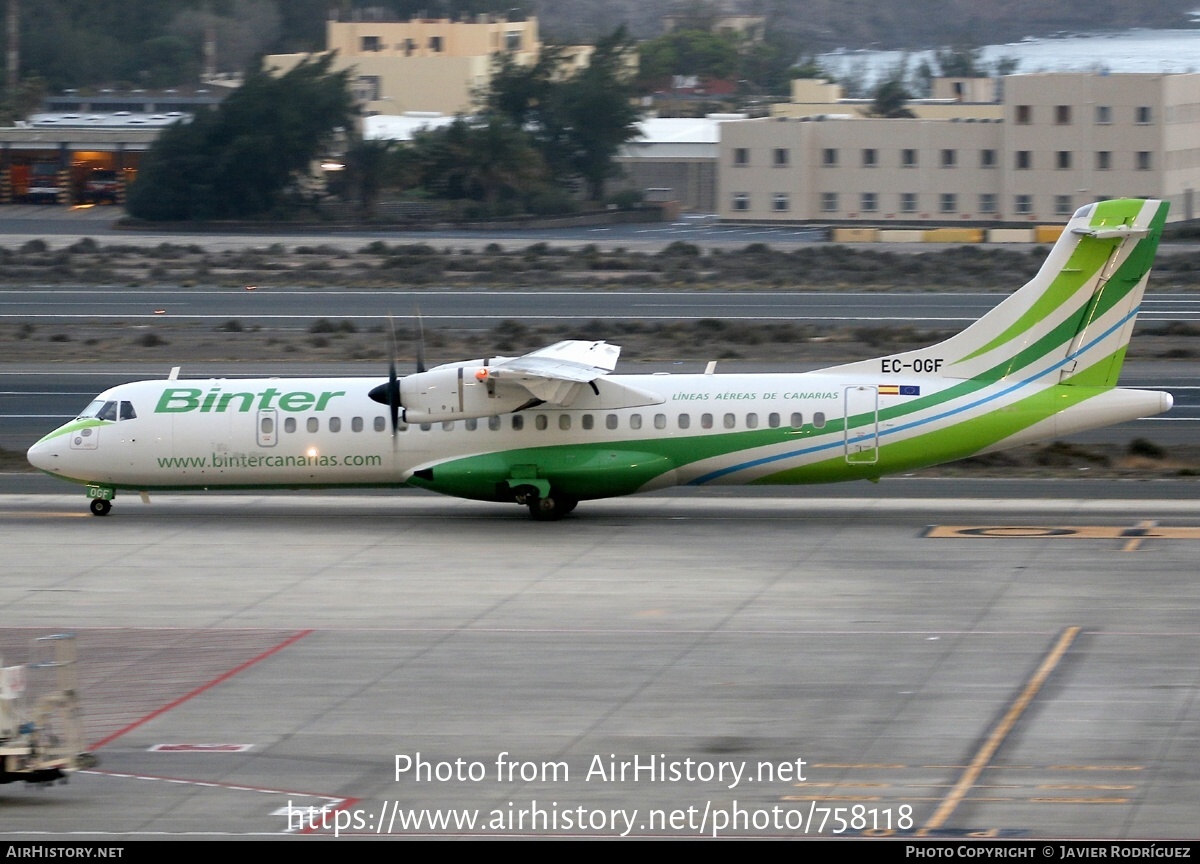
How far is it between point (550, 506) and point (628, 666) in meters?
9.89

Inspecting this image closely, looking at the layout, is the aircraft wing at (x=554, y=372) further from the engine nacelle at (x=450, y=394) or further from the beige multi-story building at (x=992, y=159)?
the beige multi-story building at (x=992, y=159)

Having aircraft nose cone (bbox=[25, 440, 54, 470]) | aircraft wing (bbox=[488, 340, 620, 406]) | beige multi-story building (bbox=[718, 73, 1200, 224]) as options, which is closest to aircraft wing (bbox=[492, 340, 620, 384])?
aircraft wing (bbox=[488, 340, 620, 406])

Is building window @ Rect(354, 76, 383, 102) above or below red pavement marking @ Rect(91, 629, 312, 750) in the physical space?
above

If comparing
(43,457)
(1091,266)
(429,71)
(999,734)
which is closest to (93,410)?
(43,457)

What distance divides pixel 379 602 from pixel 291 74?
84.3 metres

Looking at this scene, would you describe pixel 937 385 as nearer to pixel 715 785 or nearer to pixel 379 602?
pixel 379 602

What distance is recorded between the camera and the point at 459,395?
29344 mm

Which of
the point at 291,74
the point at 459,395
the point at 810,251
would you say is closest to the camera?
the point at 459,395

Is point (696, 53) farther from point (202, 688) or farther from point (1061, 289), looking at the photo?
point (202, 688)

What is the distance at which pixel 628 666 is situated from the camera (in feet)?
69.5

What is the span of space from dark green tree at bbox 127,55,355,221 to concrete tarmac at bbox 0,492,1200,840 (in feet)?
223

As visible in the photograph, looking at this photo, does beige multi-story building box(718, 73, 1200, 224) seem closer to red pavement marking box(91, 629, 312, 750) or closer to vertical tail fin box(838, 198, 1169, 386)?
vertical tail fin box(838, 198, 1169, 386)

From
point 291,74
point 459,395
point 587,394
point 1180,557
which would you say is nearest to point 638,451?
point 587,394

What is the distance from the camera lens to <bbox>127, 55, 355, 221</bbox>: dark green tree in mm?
97625
